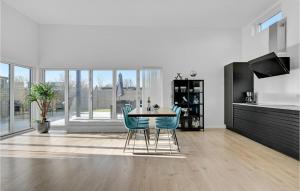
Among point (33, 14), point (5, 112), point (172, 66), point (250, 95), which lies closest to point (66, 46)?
point (33, 14)

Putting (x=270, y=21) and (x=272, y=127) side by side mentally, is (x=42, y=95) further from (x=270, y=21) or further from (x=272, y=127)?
(x=270, y=21)

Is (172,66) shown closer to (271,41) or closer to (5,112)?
(271,41)

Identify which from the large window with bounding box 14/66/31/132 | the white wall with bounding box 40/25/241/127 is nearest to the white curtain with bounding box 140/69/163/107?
the white wall with bounding box 40/25/241/127

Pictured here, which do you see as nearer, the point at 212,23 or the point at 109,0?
the point at 109,0

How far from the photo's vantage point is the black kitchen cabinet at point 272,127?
4.22m

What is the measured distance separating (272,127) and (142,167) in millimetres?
2824

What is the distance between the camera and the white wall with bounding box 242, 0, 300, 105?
16.9ft

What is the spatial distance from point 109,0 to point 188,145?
3.78 metres

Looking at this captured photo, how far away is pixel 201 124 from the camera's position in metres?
7.88

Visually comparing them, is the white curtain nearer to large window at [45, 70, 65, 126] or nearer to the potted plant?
large window at [45, 70, 65, 126]

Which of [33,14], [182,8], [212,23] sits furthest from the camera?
[212,23]

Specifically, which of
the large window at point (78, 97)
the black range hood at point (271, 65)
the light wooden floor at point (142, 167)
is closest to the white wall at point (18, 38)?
the large window at point (78, 97)

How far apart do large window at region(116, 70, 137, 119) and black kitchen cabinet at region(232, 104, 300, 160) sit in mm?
3328

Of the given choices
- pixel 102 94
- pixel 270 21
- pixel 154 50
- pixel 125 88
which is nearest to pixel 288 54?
pixel 270 21
